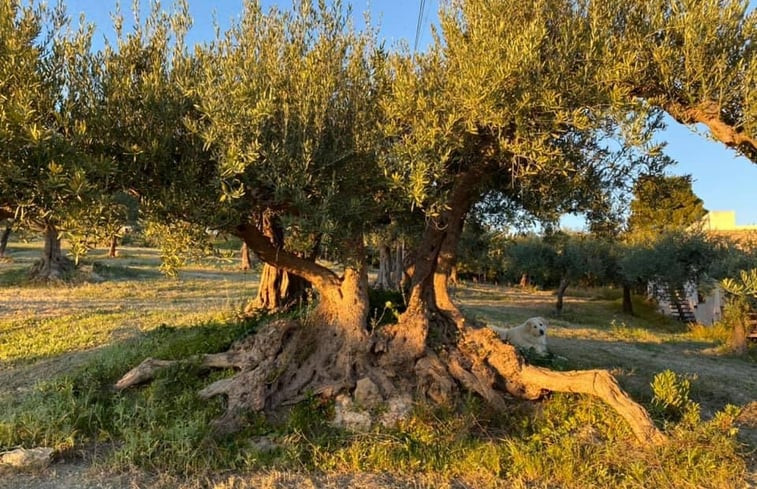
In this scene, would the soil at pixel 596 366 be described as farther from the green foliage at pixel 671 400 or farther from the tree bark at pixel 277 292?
the tree bark at pixel 277 292

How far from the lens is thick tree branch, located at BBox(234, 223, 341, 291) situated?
23.3 ft

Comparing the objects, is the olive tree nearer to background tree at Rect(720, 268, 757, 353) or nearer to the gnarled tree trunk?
the gnarled tree trunk

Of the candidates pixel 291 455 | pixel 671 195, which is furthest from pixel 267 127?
pixel 671 195

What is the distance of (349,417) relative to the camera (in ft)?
21.3

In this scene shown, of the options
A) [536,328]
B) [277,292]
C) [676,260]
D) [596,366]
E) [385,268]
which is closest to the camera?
[277,292]

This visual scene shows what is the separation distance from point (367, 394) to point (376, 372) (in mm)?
494

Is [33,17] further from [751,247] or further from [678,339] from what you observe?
[751,247]

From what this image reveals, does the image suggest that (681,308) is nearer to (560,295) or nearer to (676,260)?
(560,295)

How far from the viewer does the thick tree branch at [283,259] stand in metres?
7.10

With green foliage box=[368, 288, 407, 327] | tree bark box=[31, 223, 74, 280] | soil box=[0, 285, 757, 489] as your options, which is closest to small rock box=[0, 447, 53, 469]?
soil box=[0, 285, 757, 489]

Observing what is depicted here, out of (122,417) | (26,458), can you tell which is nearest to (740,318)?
(122,417)

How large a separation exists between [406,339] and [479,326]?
1.71 m

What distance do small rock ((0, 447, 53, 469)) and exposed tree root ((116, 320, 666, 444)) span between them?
179cm

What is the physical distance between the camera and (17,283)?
22.8m
